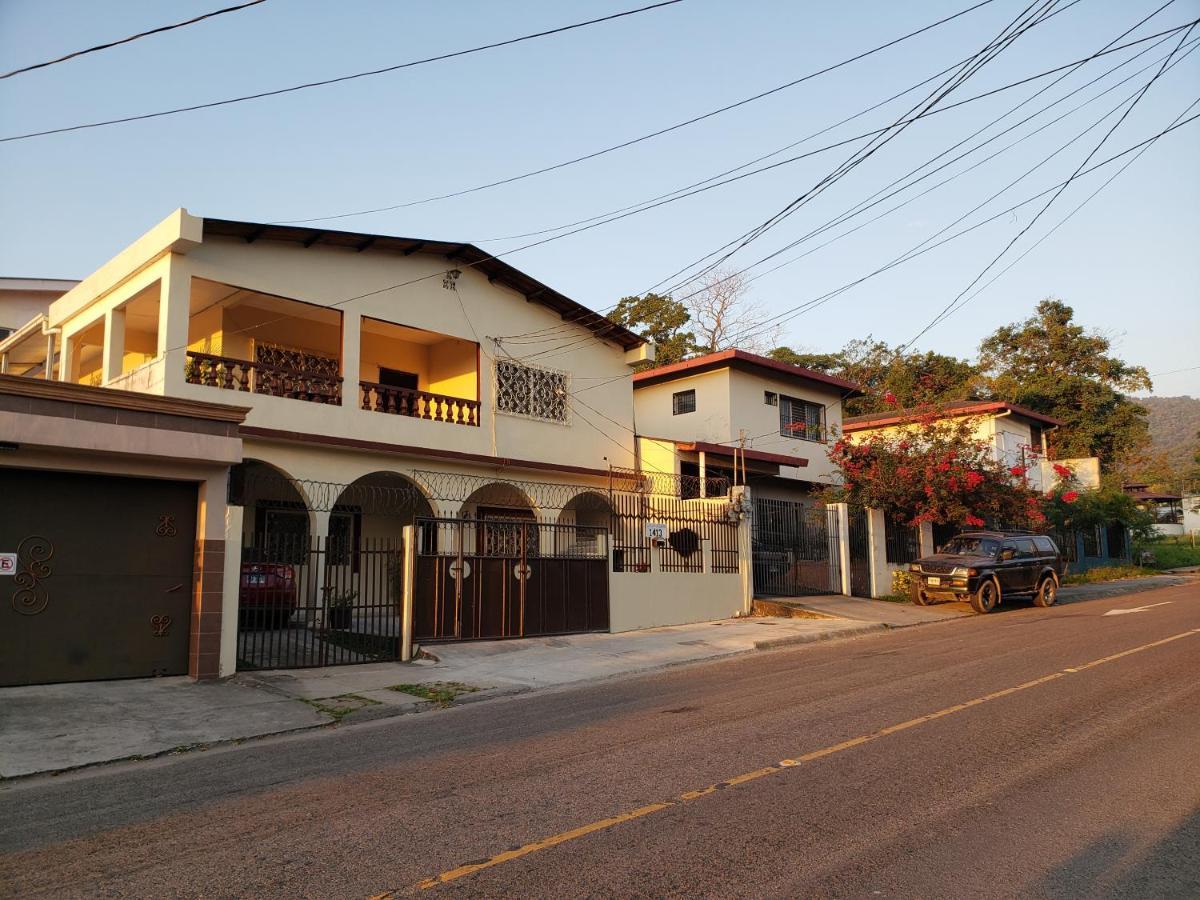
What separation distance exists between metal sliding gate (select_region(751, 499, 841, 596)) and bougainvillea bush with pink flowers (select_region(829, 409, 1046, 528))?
4.16ft

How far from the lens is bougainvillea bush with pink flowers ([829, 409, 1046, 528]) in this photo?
2188cm

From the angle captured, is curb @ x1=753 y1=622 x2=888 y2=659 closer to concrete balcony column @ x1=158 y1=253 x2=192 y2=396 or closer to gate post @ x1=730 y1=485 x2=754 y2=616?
gate post @ x1=730 y1=485 x2=754 y2=616

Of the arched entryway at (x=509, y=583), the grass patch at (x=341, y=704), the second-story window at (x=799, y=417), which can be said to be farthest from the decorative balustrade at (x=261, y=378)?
the second-story window at (x=799, y=417)

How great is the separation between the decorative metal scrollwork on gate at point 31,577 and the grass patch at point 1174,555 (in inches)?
1601

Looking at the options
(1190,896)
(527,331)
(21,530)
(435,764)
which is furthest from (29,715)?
(527,331)

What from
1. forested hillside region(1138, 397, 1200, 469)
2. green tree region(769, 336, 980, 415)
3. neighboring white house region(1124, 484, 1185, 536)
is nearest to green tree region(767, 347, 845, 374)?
green tree region(769, 336, 980, 415)

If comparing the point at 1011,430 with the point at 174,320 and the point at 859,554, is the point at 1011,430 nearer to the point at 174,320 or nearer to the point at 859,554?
the point at 859,554

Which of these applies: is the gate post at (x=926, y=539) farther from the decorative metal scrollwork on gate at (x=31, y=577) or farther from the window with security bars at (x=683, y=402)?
the decorative metal scrollwork on gate at (x=31, y=577)

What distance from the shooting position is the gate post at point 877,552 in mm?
22344

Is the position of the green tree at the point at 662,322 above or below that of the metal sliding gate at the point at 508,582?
above

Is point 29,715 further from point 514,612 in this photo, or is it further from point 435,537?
point 514,612

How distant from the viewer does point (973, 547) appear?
2055 centimetres

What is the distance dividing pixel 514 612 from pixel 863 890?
1096 cm

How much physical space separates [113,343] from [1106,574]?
3132 centimetres
